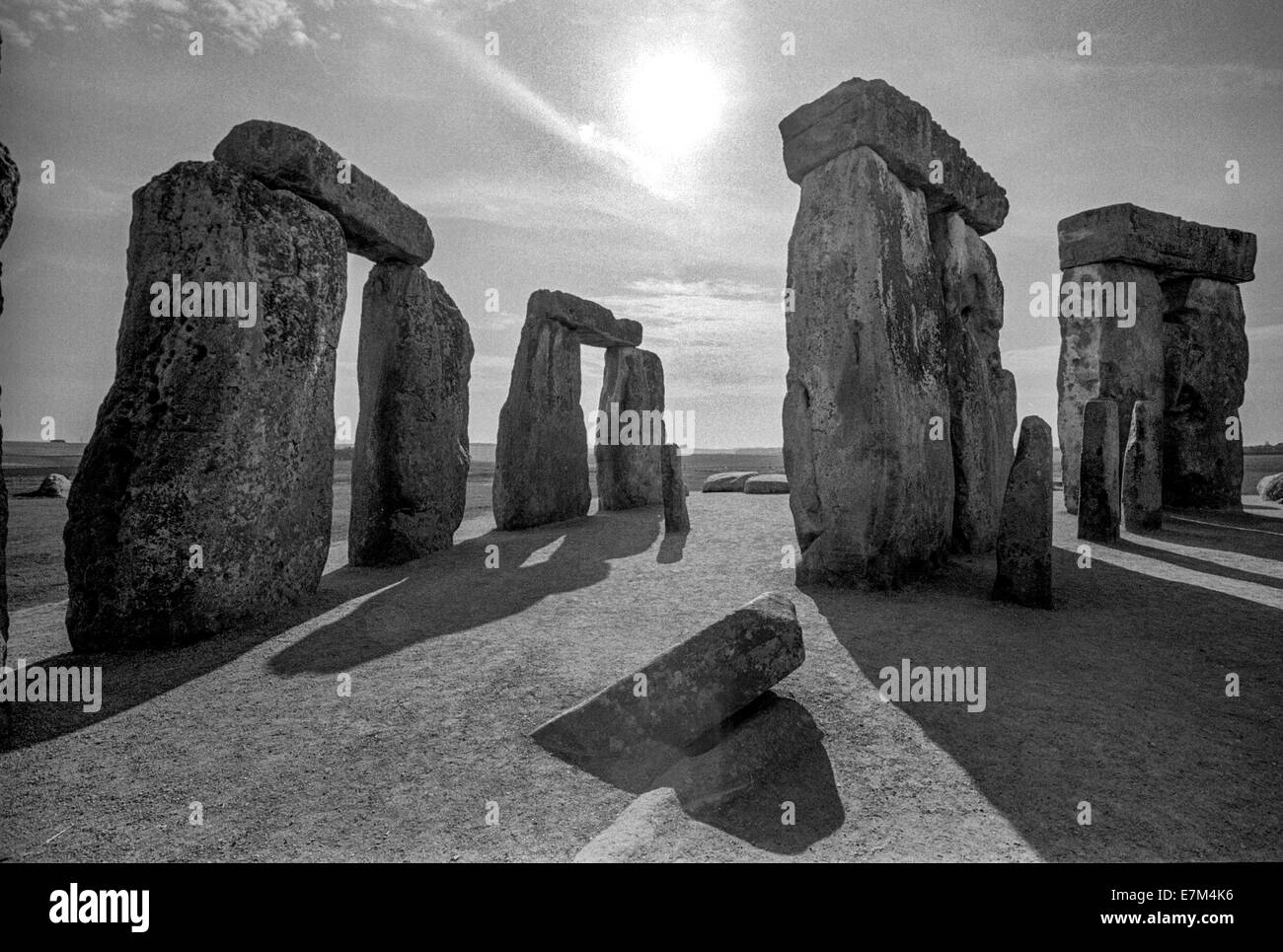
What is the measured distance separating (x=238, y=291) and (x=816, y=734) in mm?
5130

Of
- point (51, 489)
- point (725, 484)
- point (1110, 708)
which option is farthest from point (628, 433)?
point (51, 489)

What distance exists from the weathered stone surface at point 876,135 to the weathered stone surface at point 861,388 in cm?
15

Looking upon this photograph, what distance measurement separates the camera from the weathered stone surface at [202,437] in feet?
16.0

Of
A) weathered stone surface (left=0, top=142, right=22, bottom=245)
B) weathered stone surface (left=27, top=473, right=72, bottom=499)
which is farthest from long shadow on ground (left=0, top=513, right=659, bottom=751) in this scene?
weathered stone surface (left=27, top=473, right=72, bottom=499)

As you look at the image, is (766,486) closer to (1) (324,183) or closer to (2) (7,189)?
(1) (324,183)

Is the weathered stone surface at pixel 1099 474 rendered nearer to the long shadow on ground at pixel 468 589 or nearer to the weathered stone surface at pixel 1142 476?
the weathered stone surface at pixel 1142 476

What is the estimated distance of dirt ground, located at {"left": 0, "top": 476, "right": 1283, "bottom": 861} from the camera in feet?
8.89

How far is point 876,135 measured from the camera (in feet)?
21.4

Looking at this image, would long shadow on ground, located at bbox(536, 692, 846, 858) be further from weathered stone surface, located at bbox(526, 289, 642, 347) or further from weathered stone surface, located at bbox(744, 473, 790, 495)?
weathered stone surface, located at bbox(744, 473, 790, 495)

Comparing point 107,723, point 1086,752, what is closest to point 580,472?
point 107,723

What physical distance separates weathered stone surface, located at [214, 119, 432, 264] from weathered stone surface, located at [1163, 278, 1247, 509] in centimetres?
1208

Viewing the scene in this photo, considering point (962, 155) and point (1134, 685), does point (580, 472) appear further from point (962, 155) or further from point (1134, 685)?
point (1134, 685)

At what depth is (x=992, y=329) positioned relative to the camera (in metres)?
8.93

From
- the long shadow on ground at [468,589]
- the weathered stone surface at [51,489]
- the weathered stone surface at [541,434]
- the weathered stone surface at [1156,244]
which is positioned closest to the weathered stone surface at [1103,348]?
the weathered stone surface at [1156,244]
